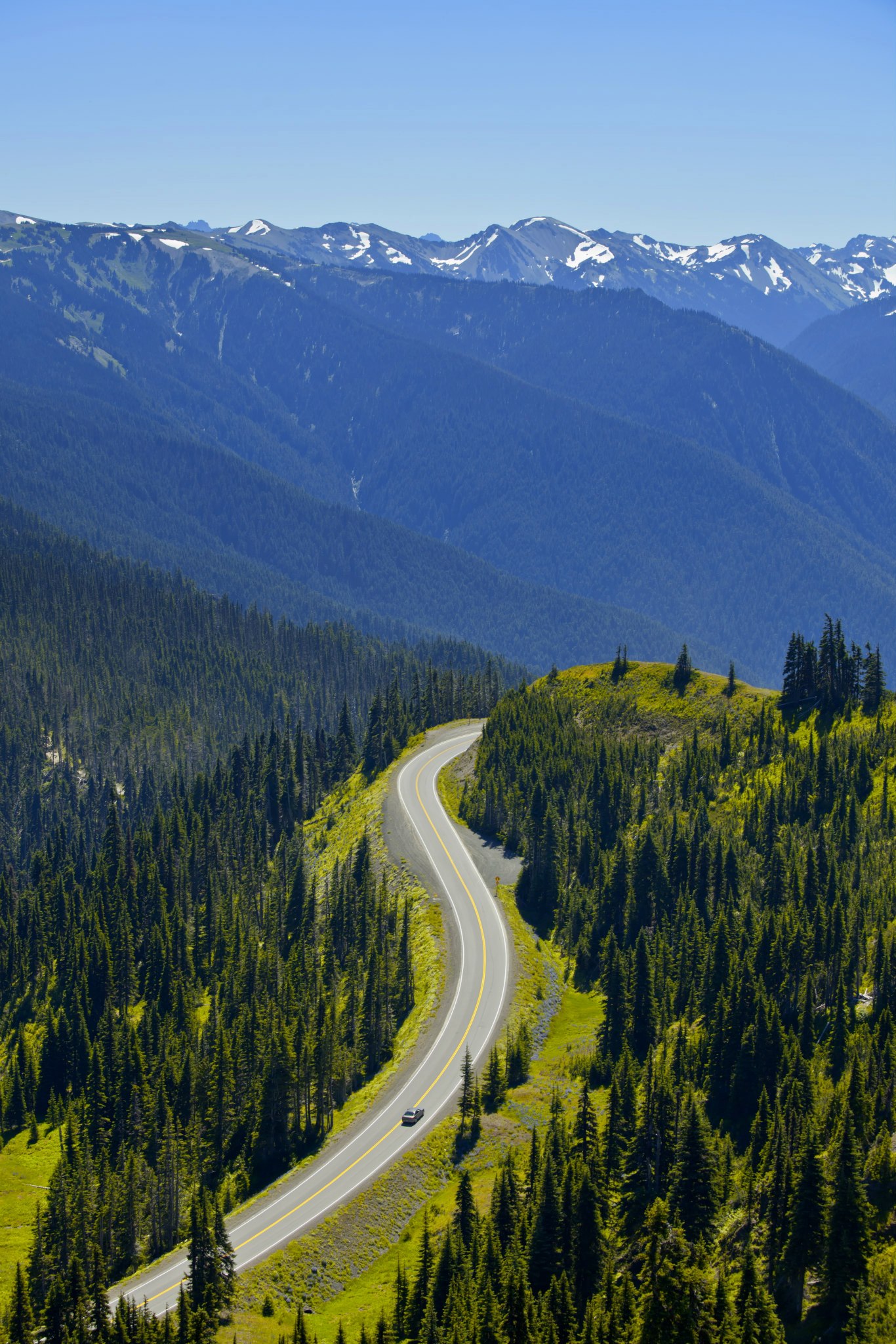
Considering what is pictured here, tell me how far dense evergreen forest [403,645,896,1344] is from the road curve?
9412 millimetres

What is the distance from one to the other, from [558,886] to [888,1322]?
305ft

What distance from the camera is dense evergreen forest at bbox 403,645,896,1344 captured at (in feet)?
255

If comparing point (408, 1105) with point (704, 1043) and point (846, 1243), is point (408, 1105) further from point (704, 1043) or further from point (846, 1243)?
point (846, 1243)

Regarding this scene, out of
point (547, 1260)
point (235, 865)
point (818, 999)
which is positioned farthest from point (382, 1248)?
point (235, 865)

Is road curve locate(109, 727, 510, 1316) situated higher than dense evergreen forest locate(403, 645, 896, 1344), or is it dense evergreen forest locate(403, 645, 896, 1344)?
dense evergreen forest locate(403, 645, 896, 1344)

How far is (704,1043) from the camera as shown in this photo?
115562 mm

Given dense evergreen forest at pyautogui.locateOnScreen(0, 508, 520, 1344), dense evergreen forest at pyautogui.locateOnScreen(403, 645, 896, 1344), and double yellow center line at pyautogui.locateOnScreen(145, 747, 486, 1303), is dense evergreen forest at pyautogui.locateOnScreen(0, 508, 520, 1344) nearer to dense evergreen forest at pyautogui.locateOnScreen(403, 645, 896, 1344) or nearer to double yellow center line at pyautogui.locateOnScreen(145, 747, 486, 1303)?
double yellow center line at pyautogui.locateOnScreen(145, 747, 486, 1303)

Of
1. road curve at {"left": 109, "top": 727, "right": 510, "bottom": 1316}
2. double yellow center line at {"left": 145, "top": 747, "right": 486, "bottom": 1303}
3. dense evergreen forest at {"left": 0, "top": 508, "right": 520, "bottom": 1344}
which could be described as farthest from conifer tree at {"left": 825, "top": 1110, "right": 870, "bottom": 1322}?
double yellow center line at {"left": 145, "top": 747, "right": 486, "bottom": 1303}

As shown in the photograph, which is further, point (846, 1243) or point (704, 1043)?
point (704, 1043)

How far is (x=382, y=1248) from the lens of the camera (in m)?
94.9

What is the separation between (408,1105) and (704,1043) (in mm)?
27799

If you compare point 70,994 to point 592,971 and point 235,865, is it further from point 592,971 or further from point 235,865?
point 592,971

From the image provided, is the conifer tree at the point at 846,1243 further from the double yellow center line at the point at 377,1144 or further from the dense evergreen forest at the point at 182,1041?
the double yellow center line at the point at 377,1144

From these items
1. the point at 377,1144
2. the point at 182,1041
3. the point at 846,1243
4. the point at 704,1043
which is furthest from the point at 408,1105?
the point at 846,1243
